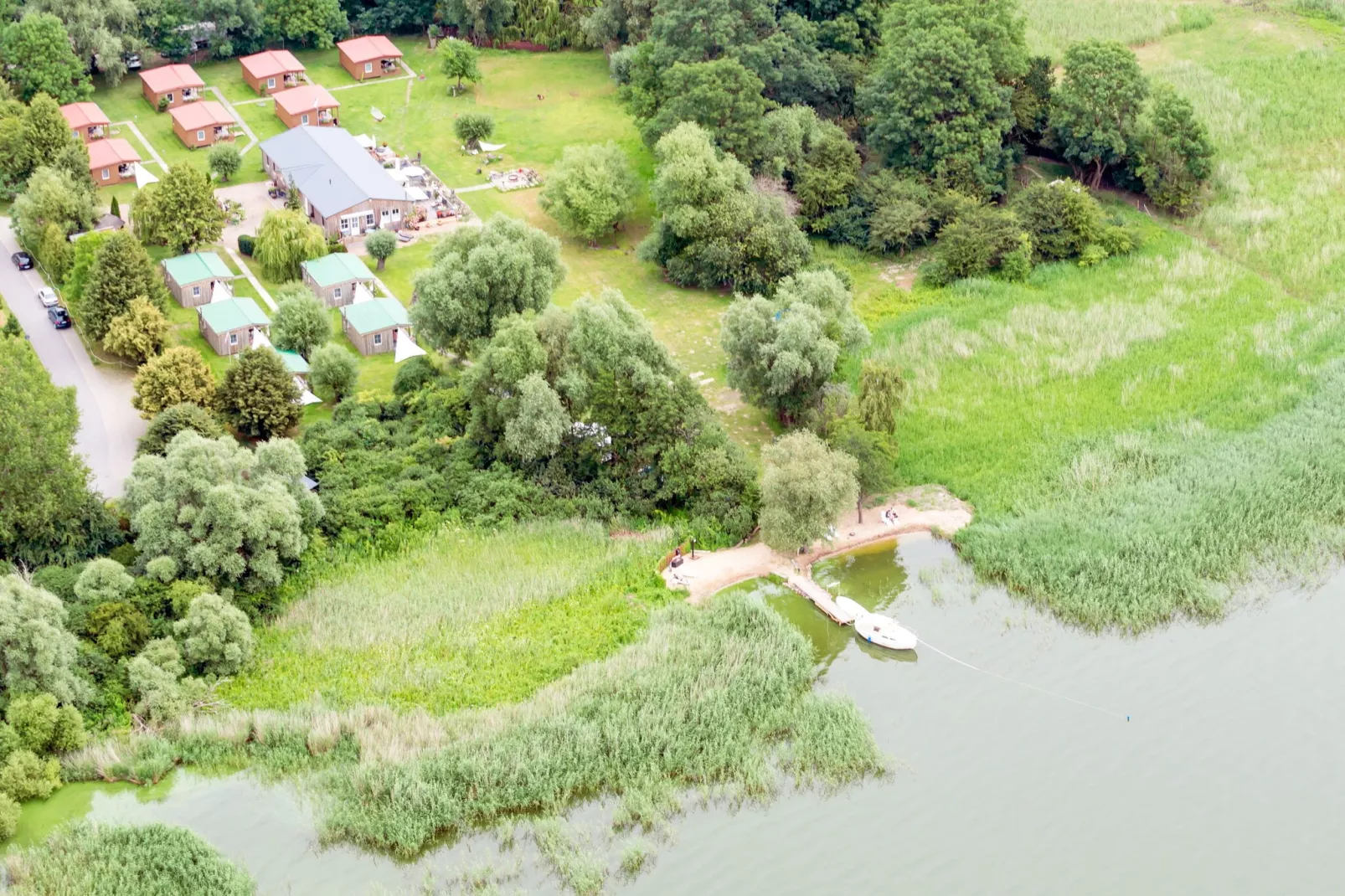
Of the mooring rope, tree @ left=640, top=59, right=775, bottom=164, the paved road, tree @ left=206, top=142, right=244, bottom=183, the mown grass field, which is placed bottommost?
the paved road

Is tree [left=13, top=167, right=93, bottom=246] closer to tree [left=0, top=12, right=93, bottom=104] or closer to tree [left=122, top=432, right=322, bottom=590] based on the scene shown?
tree [left=0, top=12, right=93, bottom=104]

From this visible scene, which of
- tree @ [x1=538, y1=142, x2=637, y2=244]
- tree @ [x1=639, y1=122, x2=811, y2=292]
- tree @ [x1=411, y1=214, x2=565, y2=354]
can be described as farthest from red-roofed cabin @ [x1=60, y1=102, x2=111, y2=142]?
tree @ [x1=639, y1=122, x2=811, y2=292]

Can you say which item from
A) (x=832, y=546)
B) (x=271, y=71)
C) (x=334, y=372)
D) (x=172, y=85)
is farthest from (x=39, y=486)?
(x=271, y=71)

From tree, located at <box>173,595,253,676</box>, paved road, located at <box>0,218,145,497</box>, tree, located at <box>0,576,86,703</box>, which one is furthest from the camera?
paved road, located at <box>0,218,145,497</box>

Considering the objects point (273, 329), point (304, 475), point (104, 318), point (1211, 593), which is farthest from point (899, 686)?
point (104, 318)

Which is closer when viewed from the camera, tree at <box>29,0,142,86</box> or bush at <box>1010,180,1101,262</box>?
bush at <box>1010,180,1101,262</box>

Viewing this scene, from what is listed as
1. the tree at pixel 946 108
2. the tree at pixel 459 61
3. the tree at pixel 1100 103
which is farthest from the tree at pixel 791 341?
the tree at pixel 459 61
